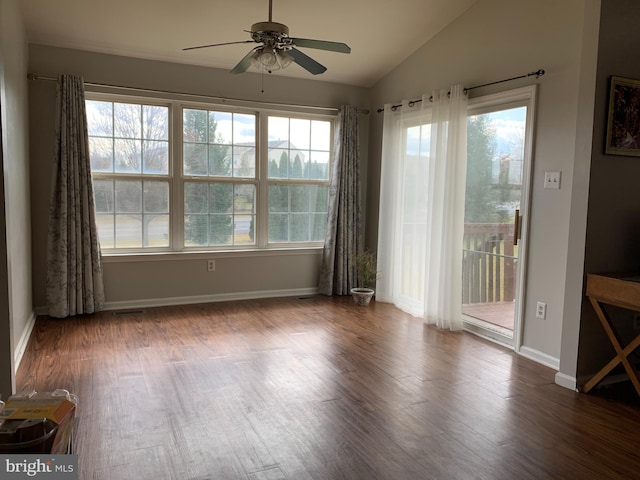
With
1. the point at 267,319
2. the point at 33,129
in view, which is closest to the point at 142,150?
the point at 33,129

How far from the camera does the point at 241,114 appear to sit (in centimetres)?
533

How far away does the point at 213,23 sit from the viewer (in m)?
4.31

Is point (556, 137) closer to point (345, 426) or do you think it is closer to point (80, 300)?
point (345, 426)

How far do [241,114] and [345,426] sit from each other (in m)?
3.76

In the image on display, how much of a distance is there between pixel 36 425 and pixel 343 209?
15.6 feet

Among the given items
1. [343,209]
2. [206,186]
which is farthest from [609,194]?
[206,186]

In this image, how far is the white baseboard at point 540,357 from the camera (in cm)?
347

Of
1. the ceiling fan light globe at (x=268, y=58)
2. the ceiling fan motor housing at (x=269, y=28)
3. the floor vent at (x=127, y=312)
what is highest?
the ceiling fan motor housing at (x=269, y=28)

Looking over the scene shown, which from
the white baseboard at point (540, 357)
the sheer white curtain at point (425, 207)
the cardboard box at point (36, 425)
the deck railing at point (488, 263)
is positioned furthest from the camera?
the sheer white curtain at point (425, 207)

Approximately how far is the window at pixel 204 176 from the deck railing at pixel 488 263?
2.01 m

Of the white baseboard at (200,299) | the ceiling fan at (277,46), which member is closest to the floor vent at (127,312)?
the white baseboard at (200,299)

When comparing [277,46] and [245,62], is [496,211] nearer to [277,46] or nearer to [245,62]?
[277,46]

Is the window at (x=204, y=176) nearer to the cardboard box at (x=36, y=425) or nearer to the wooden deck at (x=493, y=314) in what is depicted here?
the wooden deck at (x=493, y=314)

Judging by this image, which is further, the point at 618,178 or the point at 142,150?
the point at 142,150
